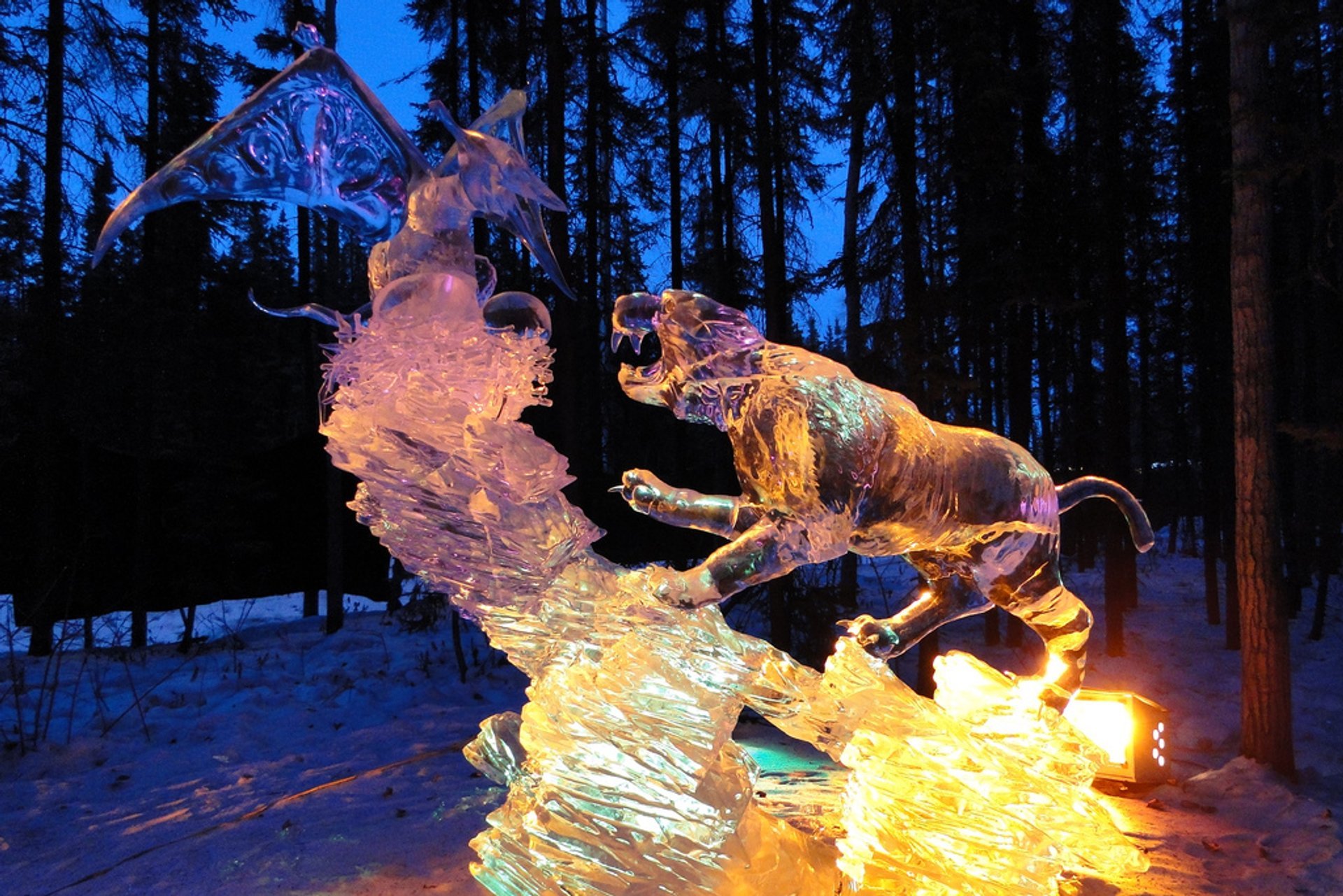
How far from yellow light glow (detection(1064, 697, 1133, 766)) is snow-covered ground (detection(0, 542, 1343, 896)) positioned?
0.89 feet

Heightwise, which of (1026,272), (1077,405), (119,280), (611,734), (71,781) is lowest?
(71,781)

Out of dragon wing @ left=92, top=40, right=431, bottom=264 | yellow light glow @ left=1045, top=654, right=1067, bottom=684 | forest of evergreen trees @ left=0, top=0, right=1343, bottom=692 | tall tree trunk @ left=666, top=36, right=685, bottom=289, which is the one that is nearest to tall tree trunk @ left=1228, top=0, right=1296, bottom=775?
forest of evergreen trees @ left=0, top=0, right=1343, bottom=692

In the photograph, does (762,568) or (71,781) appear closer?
(762,568)

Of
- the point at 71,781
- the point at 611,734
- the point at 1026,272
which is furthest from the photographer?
the point at 1026,272

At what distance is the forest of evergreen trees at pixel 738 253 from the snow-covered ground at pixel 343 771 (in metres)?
0.69

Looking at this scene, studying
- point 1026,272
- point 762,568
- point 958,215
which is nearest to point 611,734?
point 762,568

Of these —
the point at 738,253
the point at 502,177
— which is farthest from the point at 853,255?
the point at 502,177

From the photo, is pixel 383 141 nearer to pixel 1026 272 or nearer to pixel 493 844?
pixel 493 844

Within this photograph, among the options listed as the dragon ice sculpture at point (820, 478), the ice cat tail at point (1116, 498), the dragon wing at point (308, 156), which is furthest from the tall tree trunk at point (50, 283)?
the ice cat tail at point (1116, 498)

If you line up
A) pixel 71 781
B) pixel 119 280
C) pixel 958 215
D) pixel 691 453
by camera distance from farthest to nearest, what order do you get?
pixel 691 453, pixel 119 280, pixel 958 215, pixel 71 781

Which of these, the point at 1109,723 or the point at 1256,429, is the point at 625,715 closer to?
the point at 1109,723

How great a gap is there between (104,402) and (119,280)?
1.42m

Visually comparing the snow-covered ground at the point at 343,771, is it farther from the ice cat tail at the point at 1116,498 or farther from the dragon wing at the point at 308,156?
the dragon wing at the point at 308,156

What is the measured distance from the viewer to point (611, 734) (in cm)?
198
